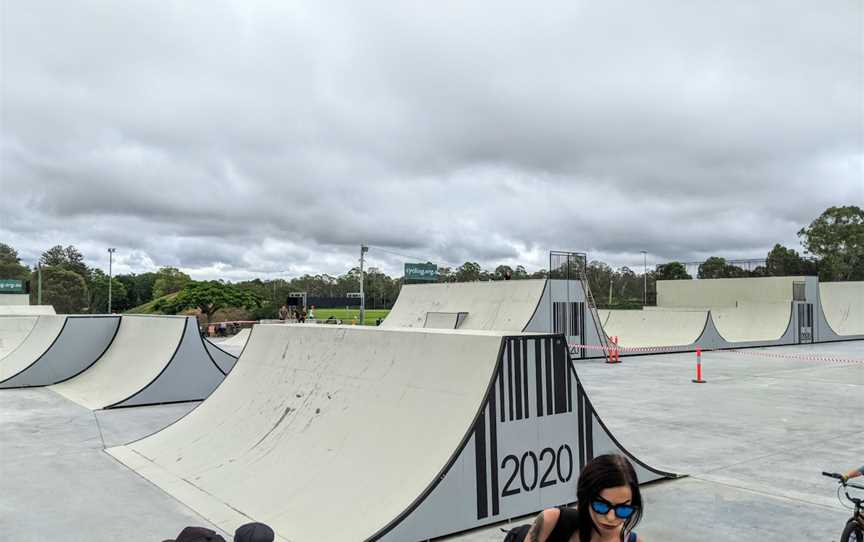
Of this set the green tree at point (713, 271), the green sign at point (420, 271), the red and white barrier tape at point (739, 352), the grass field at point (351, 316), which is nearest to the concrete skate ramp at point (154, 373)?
the red and white barrier tape at point (739, 352)

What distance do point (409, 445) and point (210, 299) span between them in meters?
48.5

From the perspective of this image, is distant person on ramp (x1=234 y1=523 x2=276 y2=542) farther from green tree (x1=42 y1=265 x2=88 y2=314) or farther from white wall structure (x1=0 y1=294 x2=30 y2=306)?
green tree (x1=42 y1=265 x2=88 y2=314)

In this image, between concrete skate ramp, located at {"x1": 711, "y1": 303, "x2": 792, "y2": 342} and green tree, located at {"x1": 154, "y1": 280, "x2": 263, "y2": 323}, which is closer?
concrete skate ramp, located at {"x1": 711, "y1": 303, "x2": 792, "y2": 342}

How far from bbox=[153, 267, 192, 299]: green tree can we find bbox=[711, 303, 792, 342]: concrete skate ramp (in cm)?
7447

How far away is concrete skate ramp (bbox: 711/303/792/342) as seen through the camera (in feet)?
87.2

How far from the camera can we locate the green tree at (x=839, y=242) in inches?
2048

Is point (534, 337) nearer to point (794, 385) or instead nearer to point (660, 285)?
point (794, 385)

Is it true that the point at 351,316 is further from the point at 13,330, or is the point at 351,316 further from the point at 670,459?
the point at 670,459

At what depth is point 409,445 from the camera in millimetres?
4367

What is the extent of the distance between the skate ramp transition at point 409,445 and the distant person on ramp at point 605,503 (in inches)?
88.3

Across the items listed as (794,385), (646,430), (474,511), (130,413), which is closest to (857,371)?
(794,385)

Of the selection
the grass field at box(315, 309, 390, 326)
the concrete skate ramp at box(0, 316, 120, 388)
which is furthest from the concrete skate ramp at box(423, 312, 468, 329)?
the grass field at box(315, 309, 390, 326)

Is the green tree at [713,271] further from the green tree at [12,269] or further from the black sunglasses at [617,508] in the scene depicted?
the green tree at [12,269]

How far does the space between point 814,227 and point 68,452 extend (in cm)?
6400
